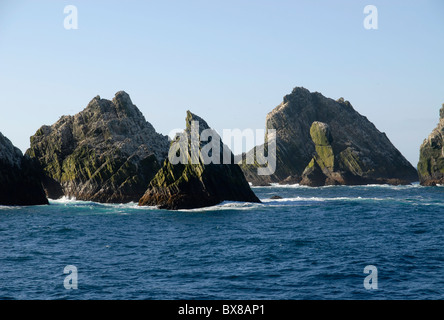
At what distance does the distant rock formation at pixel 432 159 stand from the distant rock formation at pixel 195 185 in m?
87.6

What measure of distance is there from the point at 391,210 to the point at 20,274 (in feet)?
188

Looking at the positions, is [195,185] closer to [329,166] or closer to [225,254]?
[225,254]

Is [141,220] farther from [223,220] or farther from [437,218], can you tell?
[437,218]

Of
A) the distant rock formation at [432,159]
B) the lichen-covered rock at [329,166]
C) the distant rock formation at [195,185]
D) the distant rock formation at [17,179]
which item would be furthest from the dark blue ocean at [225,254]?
the lichen-covered rock at [329,166]

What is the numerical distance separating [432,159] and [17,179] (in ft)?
390

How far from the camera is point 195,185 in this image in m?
80.6

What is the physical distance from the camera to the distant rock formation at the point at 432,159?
14925cm

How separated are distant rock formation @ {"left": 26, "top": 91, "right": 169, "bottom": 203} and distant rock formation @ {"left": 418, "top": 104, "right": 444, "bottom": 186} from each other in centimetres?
8474

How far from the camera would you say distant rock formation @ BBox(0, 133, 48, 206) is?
3433 inches

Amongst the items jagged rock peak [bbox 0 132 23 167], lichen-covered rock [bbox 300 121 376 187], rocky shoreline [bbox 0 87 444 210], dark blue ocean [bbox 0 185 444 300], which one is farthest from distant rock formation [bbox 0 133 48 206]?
lichen-covered rock [bbox 300 121 376 187]

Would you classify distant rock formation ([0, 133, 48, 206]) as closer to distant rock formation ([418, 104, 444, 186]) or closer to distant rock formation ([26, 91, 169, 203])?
distant rock formation ([26, 91, 169, 203])

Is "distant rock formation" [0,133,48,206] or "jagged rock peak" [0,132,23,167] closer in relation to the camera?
"distant rock formation" [0,133,48,206]
